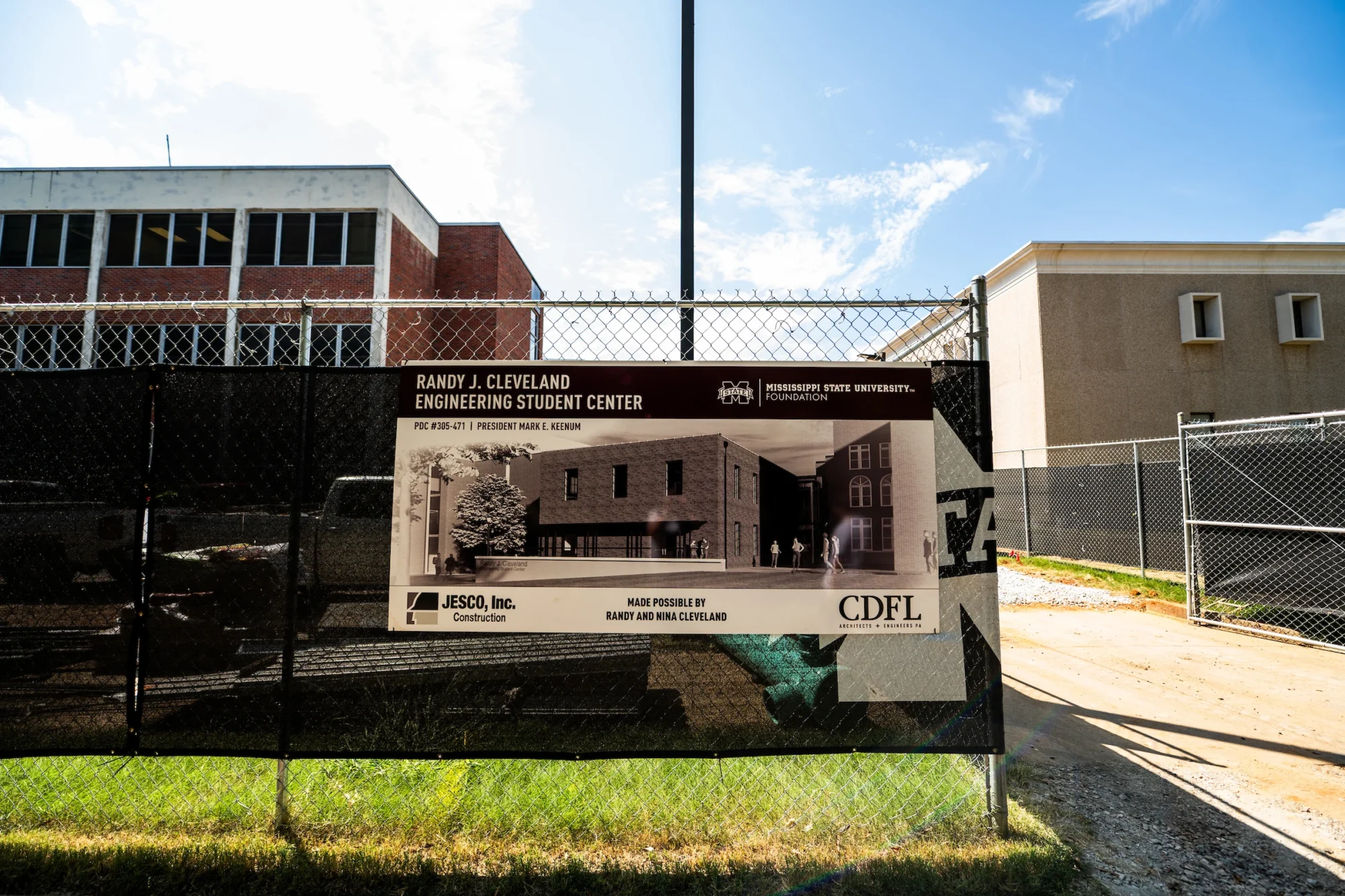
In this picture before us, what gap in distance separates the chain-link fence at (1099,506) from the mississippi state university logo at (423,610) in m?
10.7

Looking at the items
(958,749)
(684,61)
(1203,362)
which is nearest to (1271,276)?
(1203,362)

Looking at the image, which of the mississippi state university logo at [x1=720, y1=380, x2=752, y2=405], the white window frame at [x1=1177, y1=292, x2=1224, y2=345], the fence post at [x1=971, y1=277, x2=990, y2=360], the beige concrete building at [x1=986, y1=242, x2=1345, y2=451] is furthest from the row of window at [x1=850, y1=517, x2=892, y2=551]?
the white window frame at [x1=1177, y1=292, x2=1224, y2=345]

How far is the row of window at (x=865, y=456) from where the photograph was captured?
3.33 metres

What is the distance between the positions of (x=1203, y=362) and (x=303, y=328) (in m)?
24.9

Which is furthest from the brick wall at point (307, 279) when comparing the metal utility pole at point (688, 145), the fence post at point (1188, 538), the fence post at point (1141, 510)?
the fence post at point (1188, 538)

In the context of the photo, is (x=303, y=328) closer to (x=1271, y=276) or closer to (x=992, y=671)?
(x=992, y=671)

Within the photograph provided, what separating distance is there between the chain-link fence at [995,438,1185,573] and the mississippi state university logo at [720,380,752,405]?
941 centimetres

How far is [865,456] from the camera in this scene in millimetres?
3334

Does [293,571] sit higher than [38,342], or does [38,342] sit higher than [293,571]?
[38,342]

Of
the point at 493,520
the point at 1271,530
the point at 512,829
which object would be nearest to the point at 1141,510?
the point at 1271,530

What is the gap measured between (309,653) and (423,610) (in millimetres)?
577

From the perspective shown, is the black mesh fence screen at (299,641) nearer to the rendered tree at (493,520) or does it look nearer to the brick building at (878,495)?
the brick building at (878,495)

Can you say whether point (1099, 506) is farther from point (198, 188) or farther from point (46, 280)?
point (46, 280)

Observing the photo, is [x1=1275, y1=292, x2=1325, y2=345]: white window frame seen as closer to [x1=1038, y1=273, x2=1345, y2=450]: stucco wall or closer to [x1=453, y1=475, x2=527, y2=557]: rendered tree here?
[x1=1038, y1=273, x2=1345, y2=450]: stucco wall
